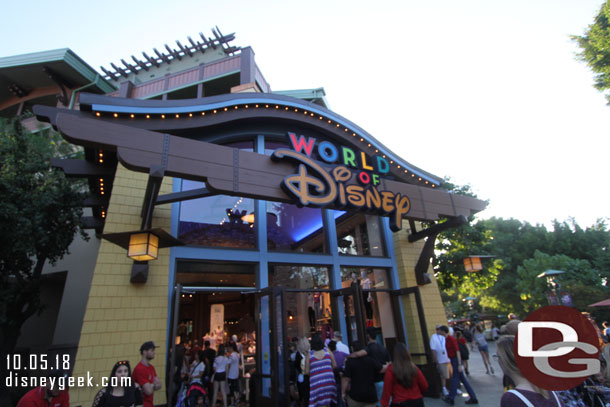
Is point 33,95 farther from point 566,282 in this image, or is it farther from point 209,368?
point 566,282

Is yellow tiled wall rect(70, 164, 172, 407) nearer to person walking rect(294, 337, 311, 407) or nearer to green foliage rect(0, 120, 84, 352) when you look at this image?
person walking rect(294, 337, 311, 407)

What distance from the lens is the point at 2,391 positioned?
31.3ft

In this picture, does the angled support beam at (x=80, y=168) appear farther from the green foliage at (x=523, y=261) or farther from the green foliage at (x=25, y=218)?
the green foliage at (x=523, y=261)

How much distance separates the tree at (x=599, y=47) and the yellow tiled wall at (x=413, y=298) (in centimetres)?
1136

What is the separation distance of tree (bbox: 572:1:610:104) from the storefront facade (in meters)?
9.78

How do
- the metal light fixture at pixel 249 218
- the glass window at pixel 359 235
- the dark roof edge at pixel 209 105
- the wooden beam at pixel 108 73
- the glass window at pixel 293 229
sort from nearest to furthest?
the dark roof edge at pixel 209 105
the metal light fixture at pixel 249 218
the glass window at pixel 293 229
the glass window at pixel 359 235
the wooden beam at pixel 108 73

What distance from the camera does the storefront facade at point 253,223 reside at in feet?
22.2

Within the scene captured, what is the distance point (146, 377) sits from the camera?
463 cm

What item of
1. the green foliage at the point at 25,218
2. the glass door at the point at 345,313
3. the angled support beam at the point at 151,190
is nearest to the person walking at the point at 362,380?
the glass door at the point at 345,313

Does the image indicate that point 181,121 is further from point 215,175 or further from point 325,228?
point 325,228

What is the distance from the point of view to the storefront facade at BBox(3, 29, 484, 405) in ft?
22.2

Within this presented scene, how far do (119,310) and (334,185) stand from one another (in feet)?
18.6

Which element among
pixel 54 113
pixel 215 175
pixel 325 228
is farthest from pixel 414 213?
pixel 54 113

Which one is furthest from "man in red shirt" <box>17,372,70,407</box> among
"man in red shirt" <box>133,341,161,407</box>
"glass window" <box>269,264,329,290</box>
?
"glass window" <box>269,264,329,290</box>
